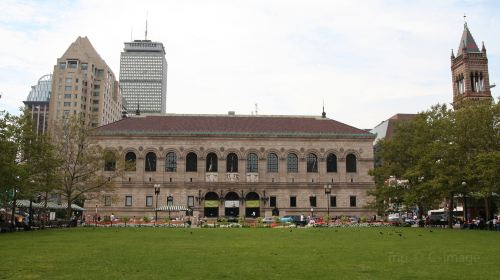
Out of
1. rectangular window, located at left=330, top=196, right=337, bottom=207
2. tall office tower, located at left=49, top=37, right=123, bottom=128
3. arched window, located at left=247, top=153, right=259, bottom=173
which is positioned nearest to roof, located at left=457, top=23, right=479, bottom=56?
rectangular window, located at left=330, top=196, right=337, bottom=207

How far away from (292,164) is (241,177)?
26.5ft

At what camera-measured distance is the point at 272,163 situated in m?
76.1

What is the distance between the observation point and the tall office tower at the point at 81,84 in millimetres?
157000

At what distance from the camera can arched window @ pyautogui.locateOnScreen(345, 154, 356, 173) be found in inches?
3014

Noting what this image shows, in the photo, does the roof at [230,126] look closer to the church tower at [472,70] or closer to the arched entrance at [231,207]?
the arched entrance at [231,207]

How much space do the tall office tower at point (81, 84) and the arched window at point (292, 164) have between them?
292ft

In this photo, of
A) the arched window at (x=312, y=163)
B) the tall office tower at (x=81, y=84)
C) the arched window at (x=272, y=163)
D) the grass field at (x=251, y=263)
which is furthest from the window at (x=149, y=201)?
the tall office tower at (x=81, y=84)

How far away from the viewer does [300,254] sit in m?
20.4

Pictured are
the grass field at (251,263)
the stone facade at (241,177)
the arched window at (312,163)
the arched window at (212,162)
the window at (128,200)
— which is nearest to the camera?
the grass field at (251,263)

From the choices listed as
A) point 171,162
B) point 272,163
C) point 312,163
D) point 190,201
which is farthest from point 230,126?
point 312,163

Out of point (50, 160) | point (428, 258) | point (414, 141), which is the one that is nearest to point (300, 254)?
point (428, 258)

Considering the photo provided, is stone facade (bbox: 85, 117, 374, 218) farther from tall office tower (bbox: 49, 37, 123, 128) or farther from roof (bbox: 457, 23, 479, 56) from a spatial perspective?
tall office tower (bbox: 49, 37, 123, 128)

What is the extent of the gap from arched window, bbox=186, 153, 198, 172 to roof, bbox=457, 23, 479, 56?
62805 mm

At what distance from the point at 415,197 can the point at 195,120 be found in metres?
40.2
